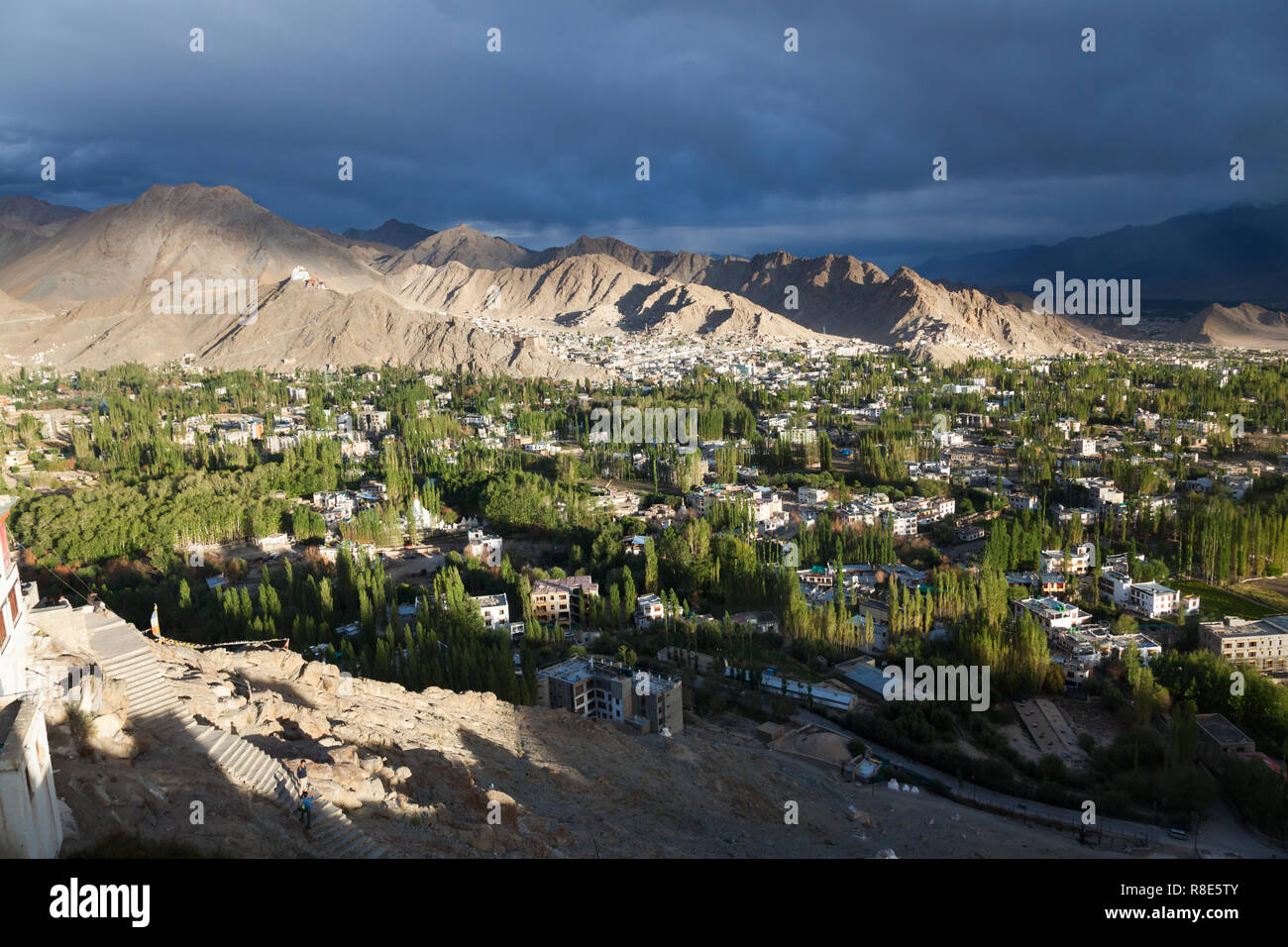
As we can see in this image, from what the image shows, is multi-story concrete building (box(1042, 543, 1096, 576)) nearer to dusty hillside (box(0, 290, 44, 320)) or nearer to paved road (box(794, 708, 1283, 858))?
Result: paved road (box(794, 708, 1283, 858))

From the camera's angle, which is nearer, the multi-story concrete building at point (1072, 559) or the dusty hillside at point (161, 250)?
the multi-story concrete building at point (1072, 559)

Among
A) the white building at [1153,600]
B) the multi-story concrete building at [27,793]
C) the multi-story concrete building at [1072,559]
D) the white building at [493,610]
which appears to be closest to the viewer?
the multi-story concrete building at [27,793]

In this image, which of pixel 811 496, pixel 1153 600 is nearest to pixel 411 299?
pixel 811 496

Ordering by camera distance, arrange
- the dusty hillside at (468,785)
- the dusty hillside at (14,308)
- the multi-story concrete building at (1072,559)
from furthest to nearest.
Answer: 1. the dusty hillside at (14,308)
2. the multi-story concrete building at (1072,559)
3. the dusty hillside at (468,785)

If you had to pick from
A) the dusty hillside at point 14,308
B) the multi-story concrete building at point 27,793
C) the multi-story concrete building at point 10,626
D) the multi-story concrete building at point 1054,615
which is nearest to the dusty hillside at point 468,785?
the multi-story concrete building at point 27,793

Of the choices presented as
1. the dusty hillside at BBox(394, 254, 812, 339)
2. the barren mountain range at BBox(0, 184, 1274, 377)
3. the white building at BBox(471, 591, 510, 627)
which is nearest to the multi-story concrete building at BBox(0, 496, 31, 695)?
the white building at BBox(471, 591, 510, 627)

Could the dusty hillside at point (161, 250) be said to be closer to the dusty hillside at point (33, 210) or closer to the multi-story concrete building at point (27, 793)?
the dusty hillside at point (33, 210)
